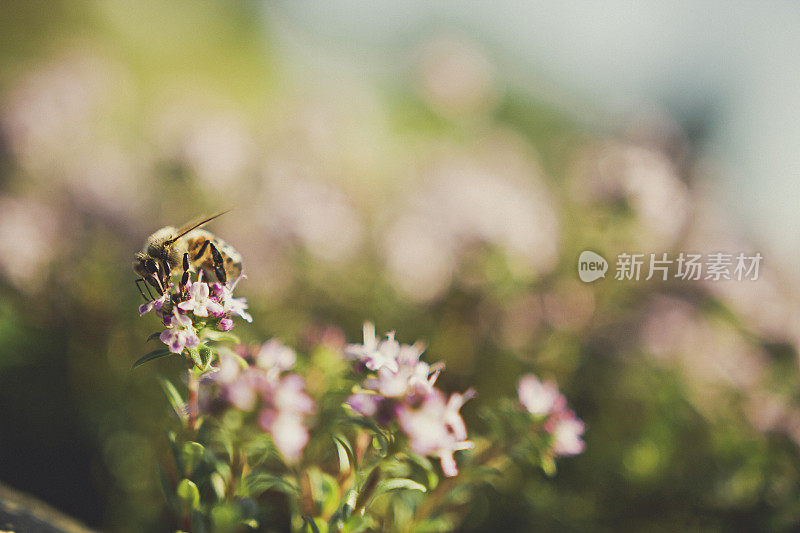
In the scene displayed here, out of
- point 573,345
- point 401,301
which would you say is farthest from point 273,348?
point 573,345

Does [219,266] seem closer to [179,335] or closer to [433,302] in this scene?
[179,335]

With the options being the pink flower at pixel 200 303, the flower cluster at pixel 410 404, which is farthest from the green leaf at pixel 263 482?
the pink flower at pixel 200 303

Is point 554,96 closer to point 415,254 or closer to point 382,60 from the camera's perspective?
point 382,60

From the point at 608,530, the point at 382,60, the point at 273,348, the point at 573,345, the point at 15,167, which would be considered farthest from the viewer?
the point at 382,60

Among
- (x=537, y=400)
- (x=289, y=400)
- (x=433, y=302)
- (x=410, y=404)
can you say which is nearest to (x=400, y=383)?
(x=410, y=404)

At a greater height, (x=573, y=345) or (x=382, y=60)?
(x=382, y=60)
